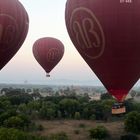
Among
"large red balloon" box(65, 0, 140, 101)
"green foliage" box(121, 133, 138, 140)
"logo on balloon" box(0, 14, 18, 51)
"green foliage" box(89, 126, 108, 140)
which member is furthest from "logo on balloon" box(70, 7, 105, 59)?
"green foliage" box(89, 126, 108, 140)

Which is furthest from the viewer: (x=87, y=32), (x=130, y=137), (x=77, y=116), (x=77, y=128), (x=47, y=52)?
(x=77, y=116)

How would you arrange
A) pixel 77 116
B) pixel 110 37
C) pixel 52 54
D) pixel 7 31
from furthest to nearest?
pixel 77 116 → pixel 52 54 → pixel 7 31 → pixel 110 37

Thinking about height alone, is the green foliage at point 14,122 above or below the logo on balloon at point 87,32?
below

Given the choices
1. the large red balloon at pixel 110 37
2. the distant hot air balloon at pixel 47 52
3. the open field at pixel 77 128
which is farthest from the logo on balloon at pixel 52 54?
the large red balloon at pixel 110 37

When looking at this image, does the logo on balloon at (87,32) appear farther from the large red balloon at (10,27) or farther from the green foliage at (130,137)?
the green foliage at (130,137)

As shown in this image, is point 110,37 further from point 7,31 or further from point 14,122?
point 14,122

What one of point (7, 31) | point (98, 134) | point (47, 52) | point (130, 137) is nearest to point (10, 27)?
point (7, 31)
